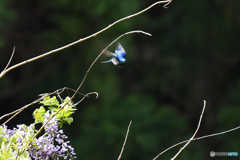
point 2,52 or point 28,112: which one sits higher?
point 2,52

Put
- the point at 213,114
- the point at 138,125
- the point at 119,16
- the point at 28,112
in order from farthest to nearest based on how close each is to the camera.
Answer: the point at 213,114, the point at 28,112, the point at 138,125, the point at 119,16

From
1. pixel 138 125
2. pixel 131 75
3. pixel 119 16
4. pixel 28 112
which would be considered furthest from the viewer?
pixel 131 75

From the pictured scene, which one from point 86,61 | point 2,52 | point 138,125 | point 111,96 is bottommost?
point 138,125

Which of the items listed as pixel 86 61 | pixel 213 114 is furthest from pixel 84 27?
pixel 213 114

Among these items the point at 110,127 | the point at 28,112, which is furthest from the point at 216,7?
the point at 28,112

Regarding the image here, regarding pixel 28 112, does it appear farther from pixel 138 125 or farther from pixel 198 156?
pixel 198 156

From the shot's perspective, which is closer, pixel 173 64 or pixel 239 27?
pixel 239 27
